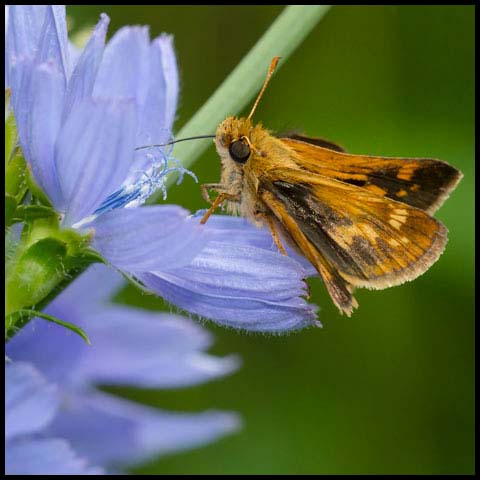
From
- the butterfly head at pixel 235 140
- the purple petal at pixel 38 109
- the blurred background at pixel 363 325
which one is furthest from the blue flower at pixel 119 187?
the blurred background at pixel 363 325

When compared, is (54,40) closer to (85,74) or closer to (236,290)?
(85,74)

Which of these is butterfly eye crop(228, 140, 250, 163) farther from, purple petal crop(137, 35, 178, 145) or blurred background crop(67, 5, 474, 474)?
blurred background crop(67, 5, 474, 474)

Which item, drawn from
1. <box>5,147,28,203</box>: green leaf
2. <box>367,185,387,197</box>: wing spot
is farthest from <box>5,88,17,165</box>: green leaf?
<box>367,185,387,197</box>: wing spot

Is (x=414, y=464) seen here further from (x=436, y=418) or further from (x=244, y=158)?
(x=244, y=158)

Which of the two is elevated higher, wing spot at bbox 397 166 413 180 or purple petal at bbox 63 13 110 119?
purple petal at bbox 63 13 110 119

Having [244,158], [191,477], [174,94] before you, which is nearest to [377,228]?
[244,158]
